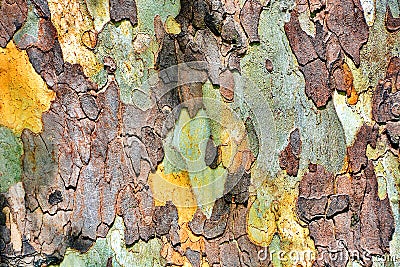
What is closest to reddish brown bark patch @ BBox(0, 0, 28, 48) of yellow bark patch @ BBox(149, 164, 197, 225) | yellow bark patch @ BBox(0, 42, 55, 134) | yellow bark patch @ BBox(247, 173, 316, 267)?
yellow bark patch @ BBox(0, 42, 55, 134)

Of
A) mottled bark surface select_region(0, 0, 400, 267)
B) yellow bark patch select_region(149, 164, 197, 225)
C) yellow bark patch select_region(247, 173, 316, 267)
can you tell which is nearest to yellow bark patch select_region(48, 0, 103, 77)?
mottled bark surface select_region(0, 0, 400, 267)

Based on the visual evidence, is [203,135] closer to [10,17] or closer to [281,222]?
[281,222]

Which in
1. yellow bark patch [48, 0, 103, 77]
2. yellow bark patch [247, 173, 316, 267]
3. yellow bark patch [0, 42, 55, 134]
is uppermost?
yellow bark patch [48, 0, 103, 77]

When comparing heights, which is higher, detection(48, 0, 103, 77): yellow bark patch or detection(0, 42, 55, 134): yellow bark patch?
detection(48, 0, 103, 77): yellow bark patch

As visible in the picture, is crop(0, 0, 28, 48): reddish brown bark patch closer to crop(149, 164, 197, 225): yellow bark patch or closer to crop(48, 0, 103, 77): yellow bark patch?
crop(48, 0, 103, 77): yellow bark patch

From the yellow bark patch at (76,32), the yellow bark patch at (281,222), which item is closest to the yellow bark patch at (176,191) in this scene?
the yellow bark patch at (281,222)

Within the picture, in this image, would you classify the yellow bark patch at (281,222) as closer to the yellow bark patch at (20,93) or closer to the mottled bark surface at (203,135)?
the mottled bark surface at (203,135)

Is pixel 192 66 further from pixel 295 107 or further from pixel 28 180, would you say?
pixel 28 180
